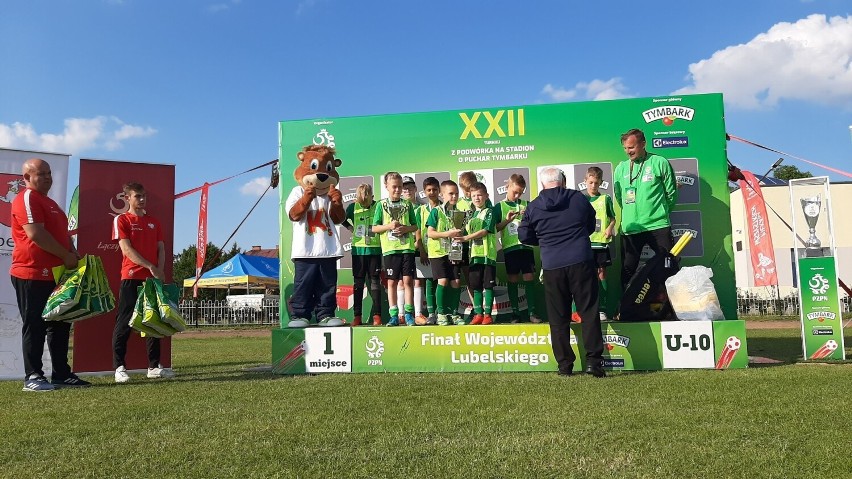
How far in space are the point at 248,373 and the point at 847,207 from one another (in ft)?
92.8

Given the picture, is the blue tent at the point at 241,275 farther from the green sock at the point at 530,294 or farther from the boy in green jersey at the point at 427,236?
the green sock at the point at 530,294

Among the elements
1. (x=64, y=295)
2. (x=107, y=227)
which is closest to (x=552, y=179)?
(x=64, y=295)

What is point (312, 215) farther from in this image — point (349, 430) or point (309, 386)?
point (349, 430)

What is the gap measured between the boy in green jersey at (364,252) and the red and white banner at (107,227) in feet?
7.03

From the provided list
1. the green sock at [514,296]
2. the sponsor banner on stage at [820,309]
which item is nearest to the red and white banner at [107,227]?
the green sock at [514,296]

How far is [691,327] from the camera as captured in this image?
219 inches

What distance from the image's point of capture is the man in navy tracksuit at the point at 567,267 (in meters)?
5.15

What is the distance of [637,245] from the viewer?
21.0ft

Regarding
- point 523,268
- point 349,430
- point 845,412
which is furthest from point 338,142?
point 845,412

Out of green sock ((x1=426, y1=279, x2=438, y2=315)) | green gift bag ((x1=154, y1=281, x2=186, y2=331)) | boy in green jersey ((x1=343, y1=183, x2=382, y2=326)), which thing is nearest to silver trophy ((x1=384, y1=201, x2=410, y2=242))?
boy in green jersey ((x1=343, y1=183, x2=382, y2=326))

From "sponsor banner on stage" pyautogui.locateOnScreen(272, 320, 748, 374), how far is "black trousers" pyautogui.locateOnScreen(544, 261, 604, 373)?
0.40 m

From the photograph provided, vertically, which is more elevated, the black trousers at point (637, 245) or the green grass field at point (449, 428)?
the black trousers at point (637, 245)

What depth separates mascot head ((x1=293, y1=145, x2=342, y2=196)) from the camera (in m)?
6.58

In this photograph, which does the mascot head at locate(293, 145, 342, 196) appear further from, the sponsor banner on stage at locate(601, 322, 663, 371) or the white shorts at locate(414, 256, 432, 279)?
the sponsor banner on stage at locate(601, 322, 663, 371)
